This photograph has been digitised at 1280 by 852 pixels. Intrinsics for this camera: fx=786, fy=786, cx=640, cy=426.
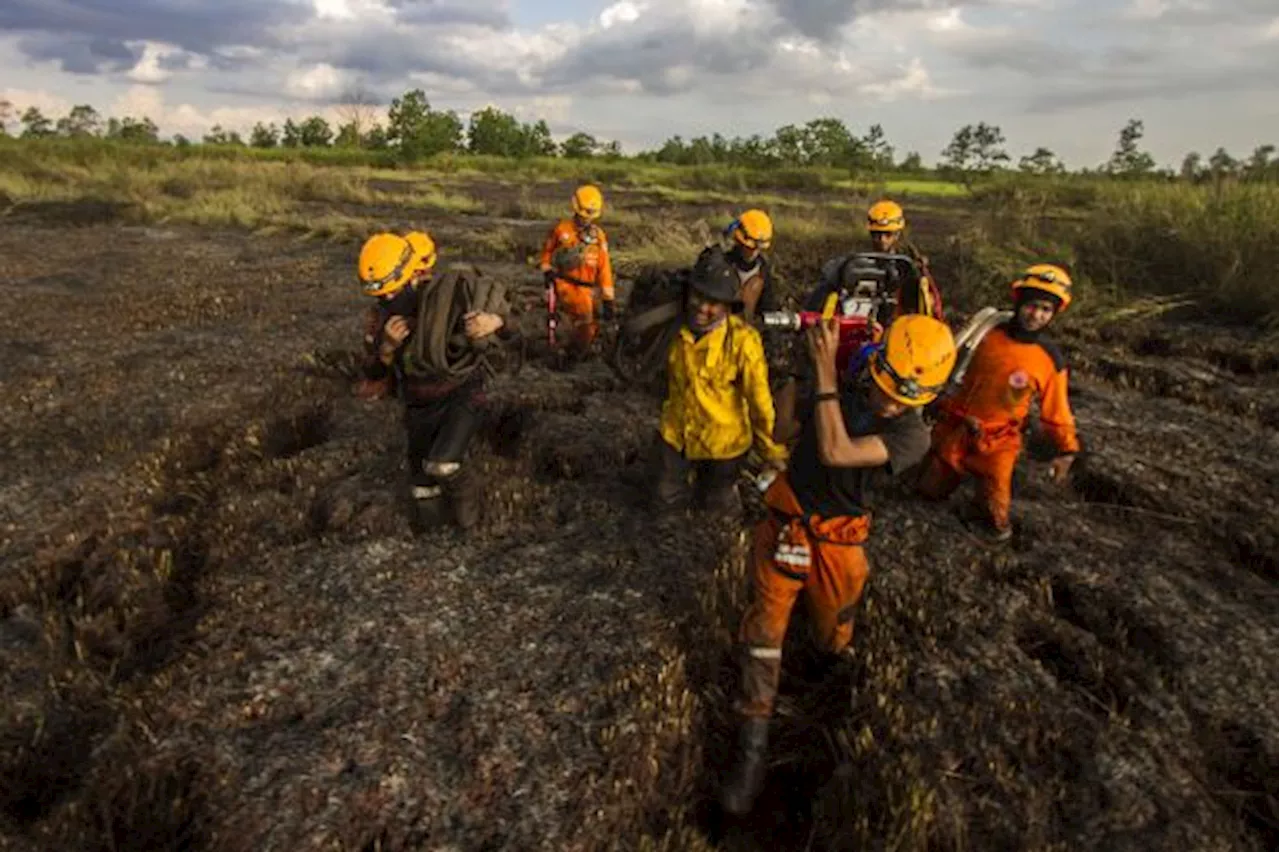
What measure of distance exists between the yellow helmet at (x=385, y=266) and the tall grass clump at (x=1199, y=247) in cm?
1109

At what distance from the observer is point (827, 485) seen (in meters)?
3.86

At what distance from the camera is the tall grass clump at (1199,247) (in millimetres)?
10914

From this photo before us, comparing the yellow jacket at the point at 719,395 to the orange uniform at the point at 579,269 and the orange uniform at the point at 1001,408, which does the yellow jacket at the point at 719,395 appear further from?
the orange uniform at the point at 579,269

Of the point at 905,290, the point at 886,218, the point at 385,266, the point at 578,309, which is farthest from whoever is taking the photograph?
the point at 578,309

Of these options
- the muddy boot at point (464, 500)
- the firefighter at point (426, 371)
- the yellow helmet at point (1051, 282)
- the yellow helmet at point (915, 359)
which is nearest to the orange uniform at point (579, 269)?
the firefighter at point (426, 371)

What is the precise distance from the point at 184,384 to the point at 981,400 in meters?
8.01

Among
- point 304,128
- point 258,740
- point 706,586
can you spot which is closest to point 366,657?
point 258,740

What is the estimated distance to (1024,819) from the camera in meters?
3.43

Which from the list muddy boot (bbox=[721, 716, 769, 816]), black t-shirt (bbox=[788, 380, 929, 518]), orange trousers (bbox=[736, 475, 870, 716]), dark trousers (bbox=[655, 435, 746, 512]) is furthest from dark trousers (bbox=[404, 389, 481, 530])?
muddy boot (bbox=[721, 716, 769, 816])

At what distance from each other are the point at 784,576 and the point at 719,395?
172 centimetres

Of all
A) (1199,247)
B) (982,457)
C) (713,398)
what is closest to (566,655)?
(713,398)

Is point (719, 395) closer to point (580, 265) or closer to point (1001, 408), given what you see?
point (1001, 408)

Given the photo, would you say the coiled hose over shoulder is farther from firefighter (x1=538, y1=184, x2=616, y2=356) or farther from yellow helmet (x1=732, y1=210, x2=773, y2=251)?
firefighter (x1=538, y1=184, x2=616, y2=356)

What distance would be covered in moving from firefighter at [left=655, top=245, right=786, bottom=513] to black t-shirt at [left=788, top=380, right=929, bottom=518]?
3.93 ft
